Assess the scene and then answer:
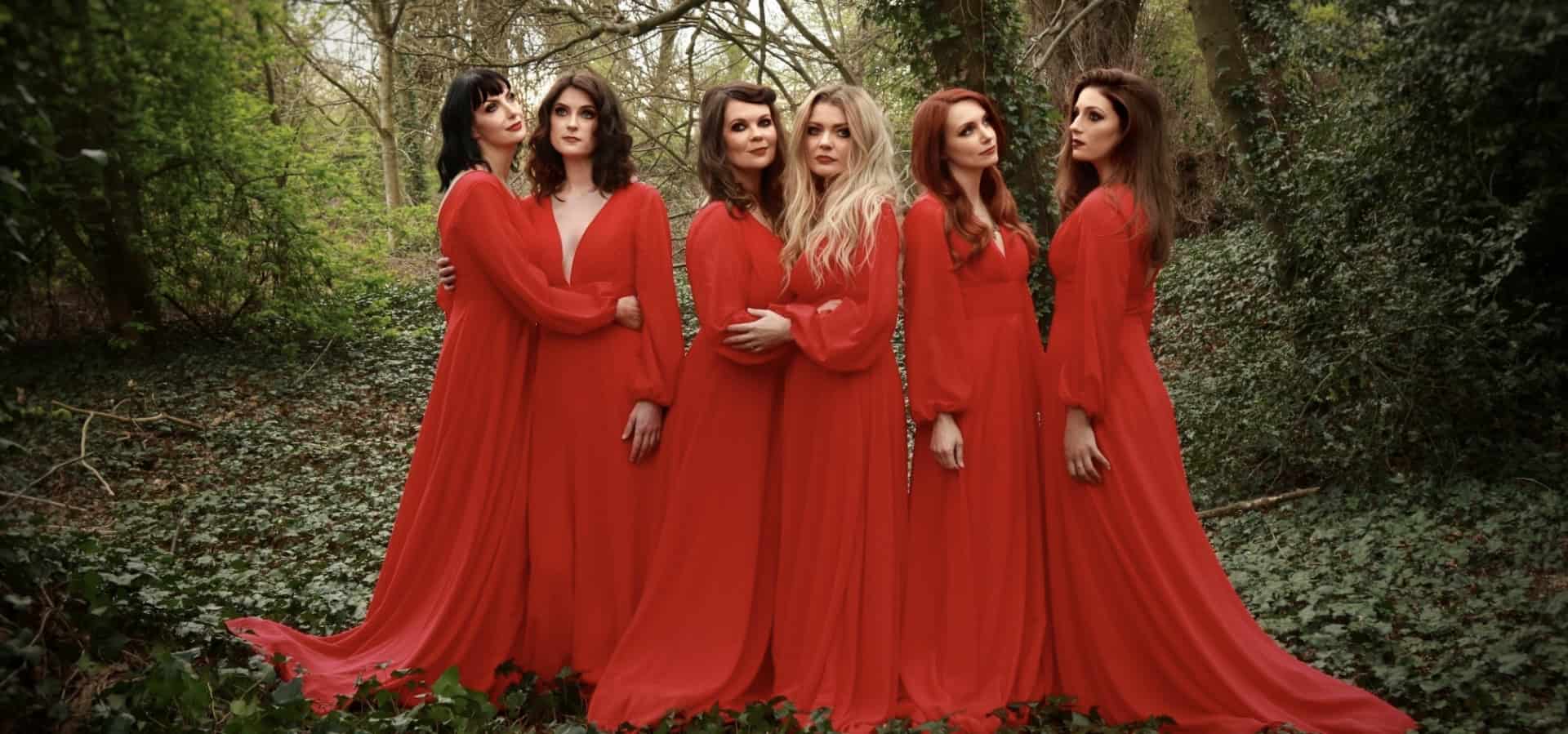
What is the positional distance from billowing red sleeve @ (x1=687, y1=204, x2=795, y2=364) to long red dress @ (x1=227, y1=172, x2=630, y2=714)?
0.41m

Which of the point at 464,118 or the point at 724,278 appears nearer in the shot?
the point at 724,278

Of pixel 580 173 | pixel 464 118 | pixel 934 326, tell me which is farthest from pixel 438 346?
pixel 934 326

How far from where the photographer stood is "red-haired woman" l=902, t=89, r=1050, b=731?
4113mm

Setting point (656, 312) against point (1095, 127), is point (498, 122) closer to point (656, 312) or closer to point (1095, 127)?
point (656, 312)

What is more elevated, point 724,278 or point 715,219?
point 715,219

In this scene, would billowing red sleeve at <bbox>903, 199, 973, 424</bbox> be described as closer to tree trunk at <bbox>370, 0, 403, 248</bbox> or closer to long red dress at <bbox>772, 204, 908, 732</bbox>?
long red dress at <bbox>772, 204, 908, 732</bbox>

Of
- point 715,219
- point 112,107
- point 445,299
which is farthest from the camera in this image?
point 445,299

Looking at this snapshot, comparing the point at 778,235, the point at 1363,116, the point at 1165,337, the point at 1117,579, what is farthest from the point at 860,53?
the point at 1117,579

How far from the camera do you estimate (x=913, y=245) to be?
418 cm

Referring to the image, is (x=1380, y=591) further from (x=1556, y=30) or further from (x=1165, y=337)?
(x=1165, y=337)

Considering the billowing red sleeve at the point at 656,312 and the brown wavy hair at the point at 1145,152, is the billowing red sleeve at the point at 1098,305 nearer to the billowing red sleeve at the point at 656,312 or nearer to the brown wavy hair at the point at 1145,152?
the brown wavy hair at the point at 1145,152

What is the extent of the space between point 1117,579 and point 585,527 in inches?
78.0

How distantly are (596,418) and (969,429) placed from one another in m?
Answer: 1.43

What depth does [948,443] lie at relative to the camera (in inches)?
162
